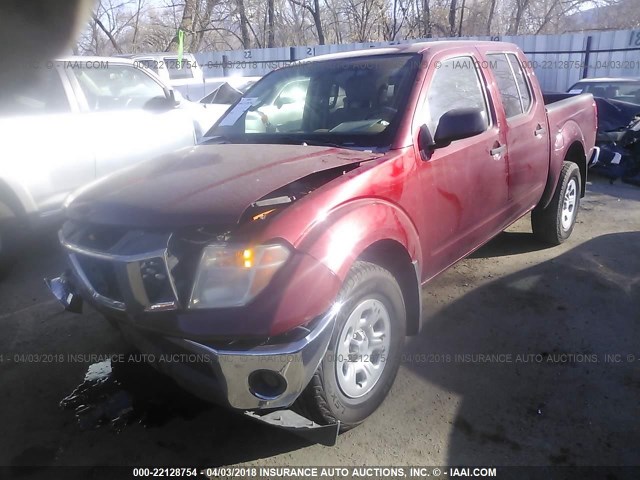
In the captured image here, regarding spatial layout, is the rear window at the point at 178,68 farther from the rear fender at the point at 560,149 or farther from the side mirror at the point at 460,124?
the side mirror at the point at 460,124

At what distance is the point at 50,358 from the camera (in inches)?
133

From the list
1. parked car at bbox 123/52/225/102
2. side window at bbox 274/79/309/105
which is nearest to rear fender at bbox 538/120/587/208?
side window at bbox 274/79/309/105

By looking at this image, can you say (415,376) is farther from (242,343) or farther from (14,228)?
(14,228)

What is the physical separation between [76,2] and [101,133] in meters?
10.3

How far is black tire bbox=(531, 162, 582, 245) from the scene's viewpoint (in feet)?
15.6

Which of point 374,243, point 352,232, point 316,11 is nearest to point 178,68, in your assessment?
point 374,243

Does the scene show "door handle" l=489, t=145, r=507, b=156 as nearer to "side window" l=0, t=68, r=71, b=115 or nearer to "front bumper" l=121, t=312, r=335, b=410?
"front bumper" l=121, t=312, r=335, b=410

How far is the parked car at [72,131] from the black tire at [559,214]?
12.3 feet

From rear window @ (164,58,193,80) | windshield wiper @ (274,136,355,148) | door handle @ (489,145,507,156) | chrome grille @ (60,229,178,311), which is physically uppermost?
rear window @ (164,58,193,80)

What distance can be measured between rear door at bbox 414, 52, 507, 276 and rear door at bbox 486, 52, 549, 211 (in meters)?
0.20

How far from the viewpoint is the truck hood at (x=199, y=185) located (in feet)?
7.09

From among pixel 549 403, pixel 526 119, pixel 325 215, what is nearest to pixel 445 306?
pixel 549 403

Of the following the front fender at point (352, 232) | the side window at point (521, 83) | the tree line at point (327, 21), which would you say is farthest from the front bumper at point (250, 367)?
the tree line at point (327, 21)
